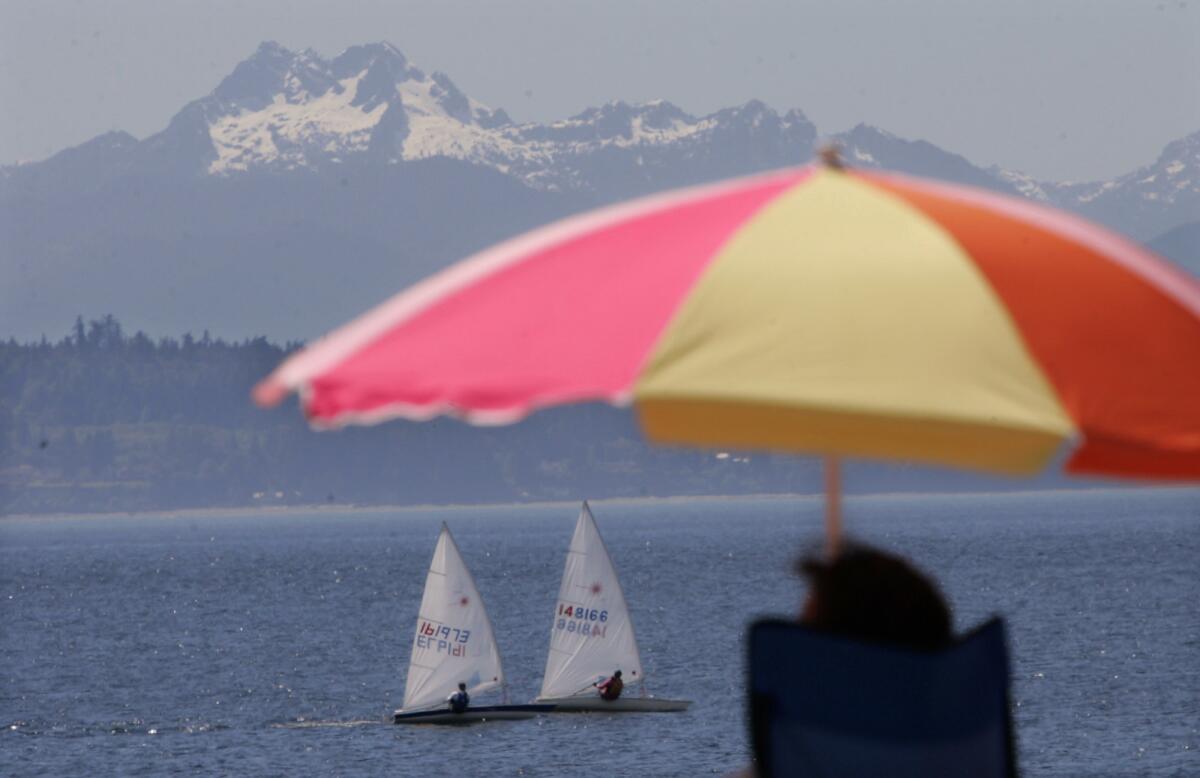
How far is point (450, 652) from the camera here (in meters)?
67.2

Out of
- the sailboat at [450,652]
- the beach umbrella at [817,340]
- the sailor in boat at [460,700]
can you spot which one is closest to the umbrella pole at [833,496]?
the beach umbrella at [817,340]

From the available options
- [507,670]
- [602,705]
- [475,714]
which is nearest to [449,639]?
[475,714]

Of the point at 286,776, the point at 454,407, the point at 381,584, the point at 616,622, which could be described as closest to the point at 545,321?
the point at 454,407

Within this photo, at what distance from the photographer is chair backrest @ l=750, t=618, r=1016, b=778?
6.18 m

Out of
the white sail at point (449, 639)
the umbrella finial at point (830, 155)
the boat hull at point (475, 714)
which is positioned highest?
the umbrella finial at point (830, 155)

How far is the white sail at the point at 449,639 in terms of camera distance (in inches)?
2589

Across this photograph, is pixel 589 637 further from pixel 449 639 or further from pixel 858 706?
pixel 858 706

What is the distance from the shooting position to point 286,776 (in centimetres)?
6116

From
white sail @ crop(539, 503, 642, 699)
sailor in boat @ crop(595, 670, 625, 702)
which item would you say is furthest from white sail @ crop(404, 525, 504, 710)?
sailor in boat @ crop(595, 670, 625, 702)

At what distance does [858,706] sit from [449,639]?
6132 cm

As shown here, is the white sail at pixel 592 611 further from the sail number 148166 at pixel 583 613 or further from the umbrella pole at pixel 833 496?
the umbrella pole at pixel 833 496

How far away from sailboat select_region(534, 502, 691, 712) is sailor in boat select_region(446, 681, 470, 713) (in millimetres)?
2694

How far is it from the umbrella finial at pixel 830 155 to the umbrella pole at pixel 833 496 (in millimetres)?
991

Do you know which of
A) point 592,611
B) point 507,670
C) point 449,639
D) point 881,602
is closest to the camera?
point 881,602
